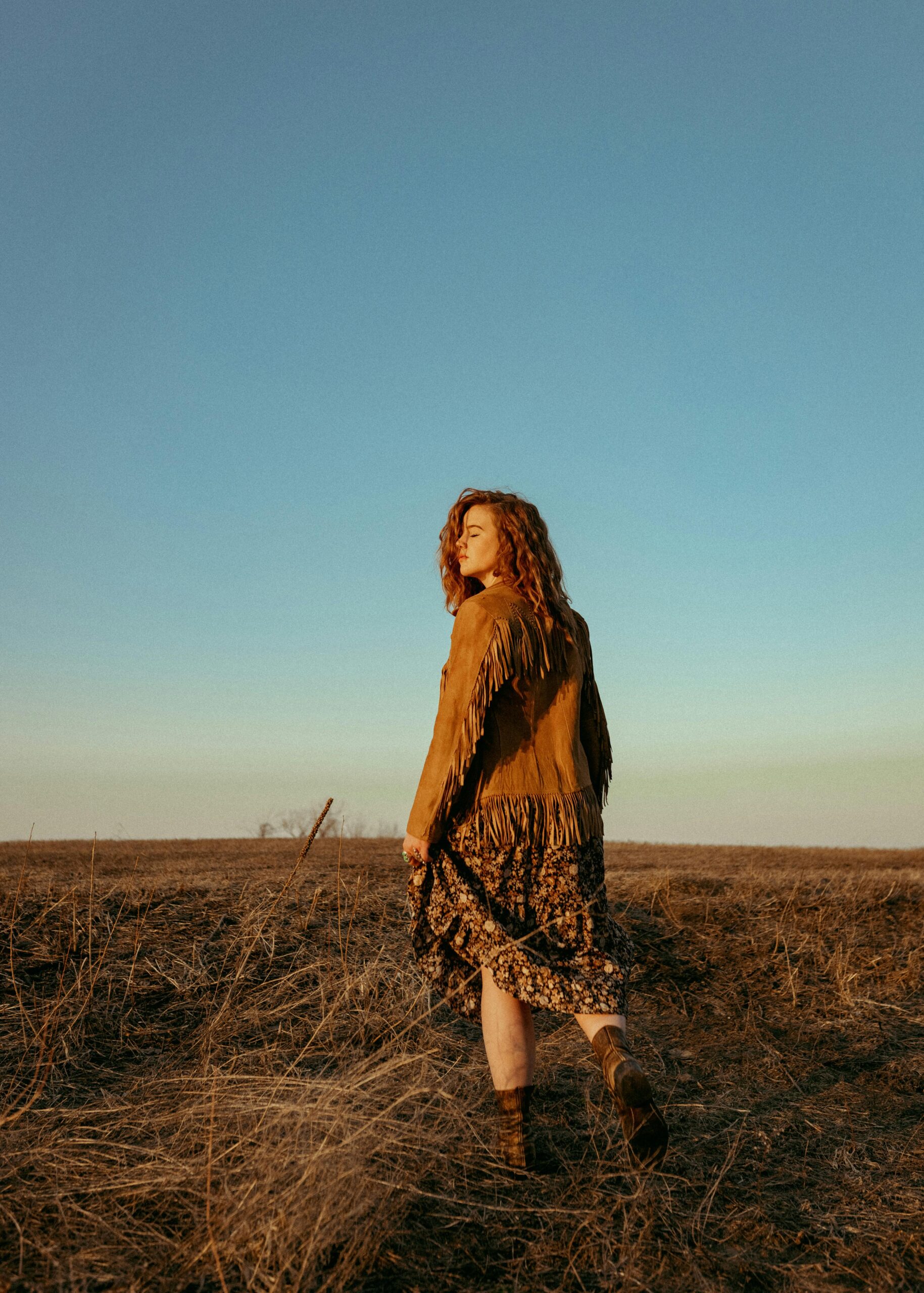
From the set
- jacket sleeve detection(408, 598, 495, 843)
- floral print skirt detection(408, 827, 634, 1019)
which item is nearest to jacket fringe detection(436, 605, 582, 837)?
jacket sleeve detection(408, 598, 495, 843)

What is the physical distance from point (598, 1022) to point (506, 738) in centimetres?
89

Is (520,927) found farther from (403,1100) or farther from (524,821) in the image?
(403,1100)

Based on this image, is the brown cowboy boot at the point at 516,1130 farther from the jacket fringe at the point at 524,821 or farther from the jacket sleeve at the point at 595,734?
the jacket sleeve at the point at 595,734

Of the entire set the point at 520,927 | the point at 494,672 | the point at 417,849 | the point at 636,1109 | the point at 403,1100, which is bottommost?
the point at 636,1109

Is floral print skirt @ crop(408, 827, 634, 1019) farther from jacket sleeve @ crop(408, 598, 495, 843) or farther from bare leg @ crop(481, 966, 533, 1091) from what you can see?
jacket sleeve @ crop(408, 598, 495, 843)

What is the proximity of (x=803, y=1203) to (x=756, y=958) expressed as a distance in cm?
259

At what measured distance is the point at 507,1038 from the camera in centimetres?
280

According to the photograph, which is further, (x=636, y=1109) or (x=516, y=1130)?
(x=516, y=1130)

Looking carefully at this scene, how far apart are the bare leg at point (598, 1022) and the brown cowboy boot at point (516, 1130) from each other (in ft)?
0.81

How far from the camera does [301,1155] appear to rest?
7.61 ft

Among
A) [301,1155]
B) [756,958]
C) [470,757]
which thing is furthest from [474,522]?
[756,958]

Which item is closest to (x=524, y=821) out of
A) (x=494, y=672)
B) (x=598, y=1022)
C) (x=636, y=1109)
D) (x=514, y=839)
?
(x=514, y=839)

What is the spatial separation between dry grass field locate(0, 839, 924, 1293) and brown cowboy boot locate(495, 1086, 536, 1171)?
1.9 inches

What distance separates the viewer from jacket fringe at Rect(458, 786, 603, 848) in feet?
9.59
